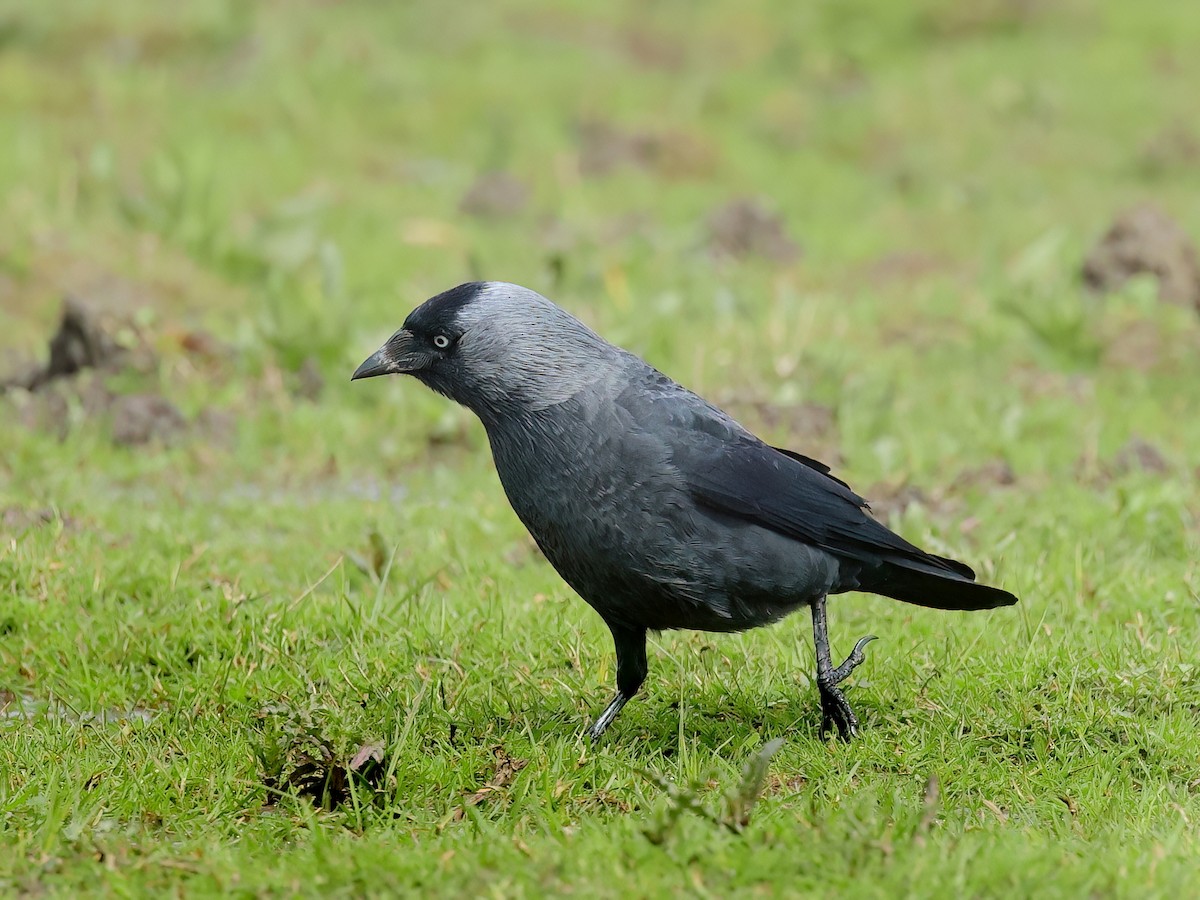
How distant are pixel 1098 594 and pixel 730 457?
1.71m

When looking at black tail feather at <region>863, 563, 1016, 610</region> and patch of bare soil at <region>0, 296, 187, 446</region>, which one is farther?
patch of bare soil at <region>0, 296, 187, 446</region>

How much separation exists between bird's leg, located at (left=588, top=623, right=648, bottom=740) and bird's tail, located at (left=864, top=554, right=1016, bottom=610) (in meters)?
0.69

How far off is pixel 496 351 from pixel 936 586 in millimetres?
1421

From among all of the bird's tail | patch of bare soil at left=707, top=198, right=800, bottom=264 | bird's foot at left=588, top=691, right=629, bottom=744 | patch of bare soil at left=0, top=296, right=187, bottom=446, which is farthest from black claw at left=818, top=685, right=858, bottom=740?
patch of bare soil at left=707, top=198, right=800, bottom=264

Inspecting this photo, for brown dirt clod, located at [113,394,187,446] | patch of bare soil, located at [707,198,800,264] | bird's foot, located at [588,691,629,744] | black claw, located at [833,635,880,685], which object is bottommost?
brown dirt clod, located at [113,394,187,446]

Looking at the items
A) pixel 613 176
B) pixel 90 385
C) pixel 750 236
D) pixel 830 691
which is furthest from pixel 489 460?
pixel 613 176

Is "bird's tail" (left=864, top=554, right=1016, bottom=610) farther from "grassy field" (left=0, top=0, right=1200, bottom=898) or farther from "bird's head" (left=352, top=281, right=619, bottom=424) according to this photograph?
"bird's head" (left=352, top=281, right=619, bottom=424)

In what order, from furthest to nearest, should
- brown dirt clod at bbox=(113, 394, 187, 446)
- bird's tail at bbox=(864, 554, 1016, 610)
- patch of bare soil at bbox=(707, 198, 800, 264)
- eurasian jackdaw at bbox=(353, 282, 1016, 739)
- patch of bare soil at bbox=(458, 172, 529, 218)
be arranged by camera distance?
patch of bare soil at bbox=(458, 172, 529, 218) → patch of bare soil at bbox=(707, 198, 800, 264) → brown dirt clod at bbox=(113, 394, 187, 446) → bird's tail at bbox=(864, 554, 1016, 610) → eurasian jackdaw at bbox=(353, 282, 1016, 739)

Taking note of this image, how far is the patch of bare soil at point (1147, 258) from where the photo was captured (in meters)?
9.17

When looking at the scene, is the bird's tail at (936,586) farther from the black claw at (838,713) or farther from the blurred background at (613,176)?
the blurred background at (613,176)

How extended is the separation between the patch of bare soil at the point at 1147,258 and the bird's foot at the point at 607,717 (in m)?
6.01

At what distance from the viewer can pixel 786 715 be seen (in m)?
4.43

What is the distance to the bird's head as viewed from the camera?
4215mm

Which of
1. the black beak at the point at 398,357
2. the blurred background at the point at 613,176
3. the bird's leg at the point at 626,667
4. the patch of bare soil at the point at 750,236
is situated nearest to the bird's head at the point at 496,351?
the black beak at the point at 398,357
